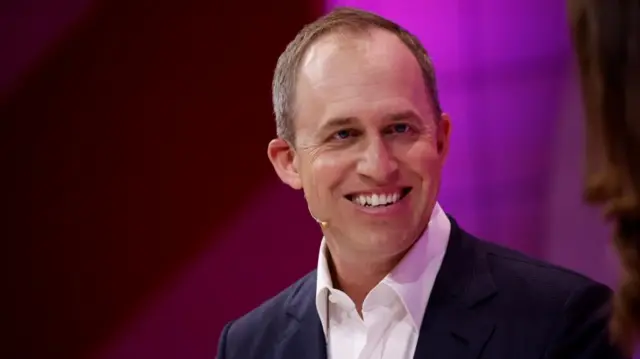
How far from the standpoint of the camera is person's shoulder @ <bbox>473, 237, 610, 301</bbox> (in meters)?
1.75

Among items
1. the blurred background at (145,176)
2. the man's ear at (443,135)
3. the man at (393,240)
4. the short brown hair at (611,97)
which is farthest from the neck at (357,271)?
the short brown hair at (611,97)

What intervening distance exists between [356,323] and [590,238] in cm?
80

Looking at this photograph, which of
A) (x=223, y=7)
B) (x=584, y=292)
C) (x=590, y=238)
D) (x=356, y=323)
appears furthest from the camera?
(x=223, y=7)

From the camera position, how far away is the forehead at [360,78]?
5.99 feet

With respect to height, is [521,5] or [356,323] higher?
[521,5]

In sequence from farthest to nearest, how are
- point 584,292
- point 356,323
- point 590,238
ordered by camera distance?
point 590,238 < point 356,323 < point 584,292

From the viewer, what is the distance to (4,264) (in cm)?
286

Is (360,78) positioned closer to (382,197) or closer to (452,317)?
(382,197)

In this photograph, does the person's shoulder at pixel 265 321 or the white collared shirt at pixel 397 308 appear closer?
the white collared shirt at pixel 397 308

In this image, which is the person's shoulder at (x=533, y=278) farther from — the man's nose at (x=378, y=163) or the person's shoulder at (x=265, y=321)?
the person's shoulder at (x=265, y=321)

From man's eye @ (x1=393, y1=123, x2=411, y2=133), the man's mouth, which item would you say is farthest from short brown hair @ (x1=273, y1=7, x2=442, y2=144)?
the man's mouth

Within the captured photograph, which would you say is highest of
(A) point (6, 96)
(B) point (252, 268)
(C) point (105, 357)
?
(A) point (6, 96)

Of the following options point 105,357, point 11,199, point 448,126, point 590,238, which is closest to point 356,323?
point 448,126

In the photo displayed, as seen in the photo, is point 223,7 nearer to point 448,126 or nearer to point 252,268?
point 252,268
